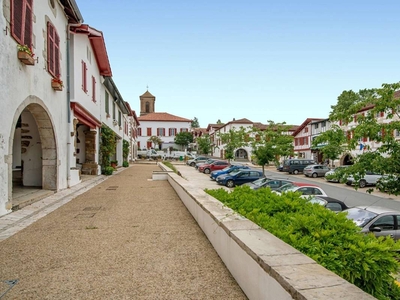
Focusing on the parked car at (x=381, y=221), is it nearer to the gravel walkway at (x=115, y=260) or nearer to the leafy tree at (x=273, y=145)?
the gravel walkway at (x=115, y=260)

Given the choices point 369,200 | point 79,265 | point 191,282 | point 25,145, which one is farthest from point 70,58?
point 369,200

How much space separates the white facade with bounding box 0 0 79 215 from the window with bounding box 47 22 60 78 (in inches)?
7.5

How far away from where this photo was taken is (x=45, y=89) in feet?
29.7

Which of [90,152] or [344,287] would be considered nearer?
[344,287]

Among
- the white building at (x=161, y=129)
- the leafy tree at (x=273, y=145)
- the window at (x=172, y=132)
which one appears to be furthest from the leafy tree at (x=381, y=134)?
the window at (x=172, y=132)

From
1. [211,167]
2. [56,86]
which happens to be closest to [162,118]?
[211,167]

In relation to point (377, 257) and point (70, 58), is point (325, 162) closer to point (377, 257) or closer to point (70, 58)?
point (70, 58)

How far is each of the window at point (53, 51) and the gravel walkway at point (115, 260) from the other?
5.23 metres

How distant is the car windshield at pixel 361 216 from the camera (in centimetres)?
836

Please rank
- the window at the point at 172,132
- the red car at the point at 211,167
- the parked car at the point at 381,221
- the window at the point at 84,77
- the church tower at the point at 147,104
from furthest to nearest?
the church tower at the point at 147,104 < the window at the point at 172,132 < the red car at the point at 211,167 < the window at the point at 84,77 < the parked car at the point at 381,221

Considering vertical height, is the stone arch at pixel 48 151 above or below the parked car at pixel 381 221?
above

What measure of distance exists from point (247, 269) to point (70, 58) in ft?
40.3

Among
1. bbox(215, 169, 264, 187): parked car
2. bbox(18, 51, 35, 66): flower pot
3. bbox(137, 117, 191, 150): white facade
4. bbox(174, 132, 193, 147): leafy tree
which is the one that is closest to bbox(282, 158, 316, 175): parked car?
bbox(215, 169, 264, 187): parked car

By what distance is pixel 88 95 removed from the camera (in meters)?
14.6
